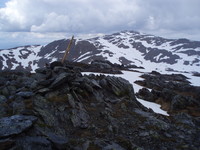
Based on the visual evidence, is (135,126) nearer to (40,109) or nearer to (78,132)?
(78,132)

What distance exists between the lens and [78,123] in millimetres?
13797

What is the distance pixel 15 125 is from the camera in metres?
10.2

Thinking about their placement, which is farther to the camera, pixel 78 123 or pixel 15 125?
pixel 78 123

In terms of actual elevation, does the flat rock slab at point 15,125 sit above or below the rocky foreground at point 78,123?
above

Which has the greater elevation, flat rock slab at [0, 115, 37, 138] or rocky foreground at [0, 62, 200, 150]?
flat rock slab at [0, 115, 37, 138]

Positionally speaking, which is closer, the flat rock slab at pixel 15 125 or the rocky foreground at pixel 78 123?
the flat rock slab at pixel 15 125

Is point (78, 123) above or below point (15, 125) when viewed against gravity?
below

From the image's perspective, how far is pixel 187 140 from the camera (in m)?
13.8

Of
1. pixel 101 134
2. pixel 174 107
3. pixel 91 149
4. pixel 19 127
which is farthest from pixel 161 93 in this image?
pixel 19 127

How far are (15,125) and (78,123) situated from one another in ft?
16.5

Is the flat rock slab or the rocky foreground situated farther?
the rocky foreground

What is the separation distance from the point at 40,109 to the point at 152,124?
10143mm

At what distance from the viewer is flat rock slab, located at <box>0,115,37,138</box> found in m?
9.51

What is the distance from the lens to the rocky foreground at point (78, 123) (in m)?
10.2
